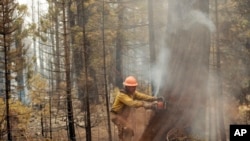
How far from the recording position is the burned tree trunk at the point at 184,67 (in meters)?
5.59

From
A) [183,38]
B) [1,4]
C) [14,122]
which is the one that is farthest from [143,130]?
[14,122]

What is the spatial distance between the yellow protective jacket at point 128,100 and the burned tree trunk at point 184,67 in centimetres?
40

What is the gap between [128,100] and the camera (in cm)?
596

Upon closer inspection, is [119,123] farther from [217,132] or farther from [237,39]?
[237,39]

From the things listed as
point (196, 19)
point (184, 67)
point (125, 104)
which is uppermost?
point (196, 19)

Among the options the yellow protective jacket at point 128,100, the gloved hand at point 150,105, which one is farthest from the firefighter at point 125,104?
the gloved hand at point 150,105

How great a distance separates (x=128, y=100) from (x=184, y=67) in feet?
3.87

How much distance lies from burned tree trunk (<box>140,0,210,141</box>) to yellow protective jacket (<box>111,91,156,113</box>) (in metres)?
0.40

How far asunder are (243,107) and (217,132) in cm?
238

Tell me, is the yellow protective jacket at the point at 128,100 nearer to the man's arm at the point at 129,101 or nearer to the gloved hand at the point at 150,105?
the man's arm at the point at 129,101

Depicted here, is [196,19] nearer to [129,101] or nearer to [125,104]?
[129,101]

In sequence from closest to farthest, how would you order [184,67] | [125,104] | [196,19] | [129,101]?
[196,19], [184,67], [129,101], [125,104]

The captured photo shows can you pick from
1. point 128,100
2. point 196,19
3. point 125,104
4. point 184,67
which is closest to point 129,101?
point 128,100

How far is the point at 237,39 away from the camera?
15789 mm
